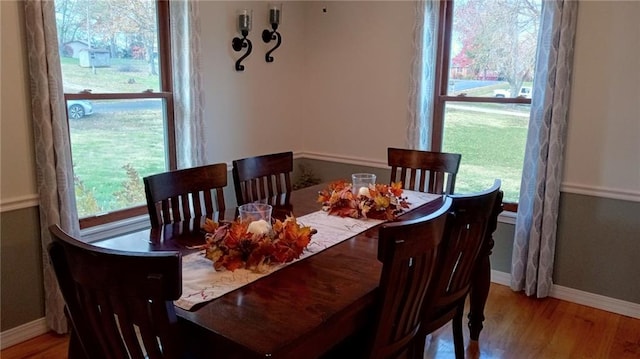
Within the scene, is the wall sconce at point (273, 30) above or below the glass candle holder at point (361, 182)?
above

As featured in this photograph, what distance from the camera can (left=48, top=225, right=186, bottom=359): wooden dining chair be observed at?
106 centimetres

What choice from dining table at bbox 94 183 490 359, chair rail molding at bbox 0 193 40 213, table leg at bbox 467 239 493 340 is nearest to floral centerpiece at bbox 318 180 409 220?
dining table at bbox 94 183 490 359

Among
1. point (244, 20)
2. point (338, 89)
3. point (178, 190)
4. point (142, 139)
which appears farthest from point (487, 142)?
point (142, 139)

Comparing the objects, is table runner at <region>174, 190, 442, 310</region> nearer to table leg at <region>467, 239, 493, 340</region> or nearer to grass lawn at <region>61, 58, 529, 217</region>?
table leg at <region>467, 239, 493, 340</region>

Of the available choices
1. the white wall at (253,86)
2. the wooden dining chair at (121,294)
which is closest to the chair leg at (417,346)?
the wooden dining chair at (121,294)

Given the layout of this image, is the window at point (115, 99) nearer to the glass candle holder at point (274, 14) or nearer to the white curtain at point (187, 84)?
the white curtain at point (187, 84)

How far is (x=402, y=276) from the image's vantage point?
149 centimetres

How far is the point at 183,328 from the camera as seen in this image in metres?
1.28

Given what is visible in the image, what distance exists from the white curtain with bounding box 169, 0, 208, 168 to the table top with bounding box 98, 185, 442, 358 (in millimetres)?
1469

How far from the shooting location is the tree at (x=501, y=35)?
3.21 metres

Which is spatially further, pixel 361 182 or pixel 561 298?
pixel 561 298

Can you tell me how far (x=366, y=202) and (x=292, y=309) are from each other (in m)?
0.98

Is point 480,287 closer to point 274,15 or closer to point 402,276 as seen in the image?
point 402,276

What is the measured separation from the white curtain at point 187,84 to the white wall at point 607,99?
7.87 feet
